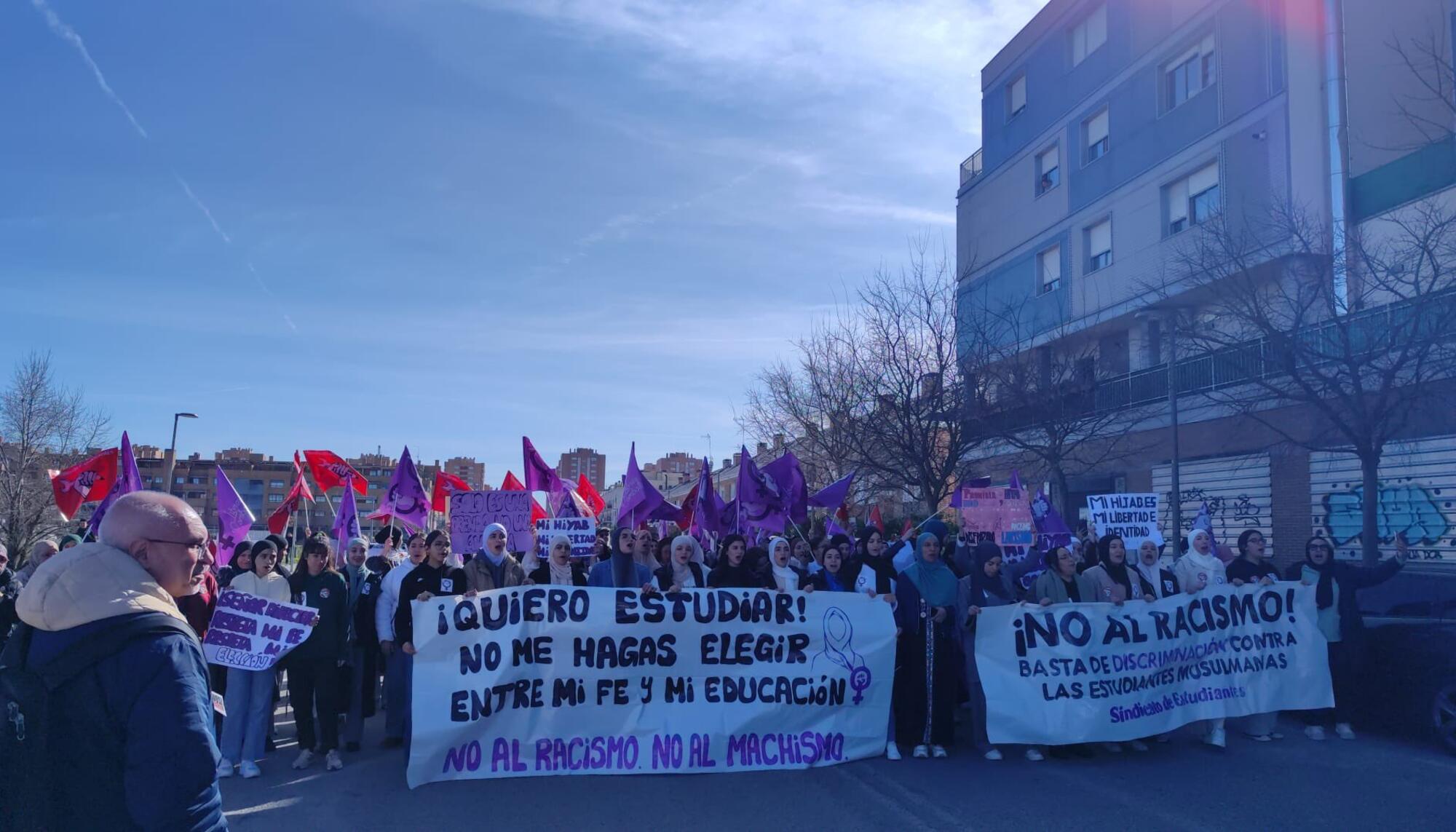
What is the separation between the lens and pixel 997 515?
12445mm

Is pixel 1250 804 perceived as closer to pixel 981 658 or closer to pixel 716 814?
pixel 981 658

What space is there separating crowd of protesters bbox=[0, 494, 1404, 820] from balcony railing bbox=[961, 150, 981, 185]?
25703 mm

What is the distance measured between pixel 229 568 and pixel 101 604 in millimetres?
8211

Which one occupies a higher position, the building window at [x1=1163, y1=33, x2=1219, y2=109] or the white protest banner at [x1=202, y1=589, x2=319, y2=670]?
the building window at [x1=1163, y1=33, x2=1219, y2=109]

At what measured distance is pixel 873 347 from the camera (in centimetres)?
2041

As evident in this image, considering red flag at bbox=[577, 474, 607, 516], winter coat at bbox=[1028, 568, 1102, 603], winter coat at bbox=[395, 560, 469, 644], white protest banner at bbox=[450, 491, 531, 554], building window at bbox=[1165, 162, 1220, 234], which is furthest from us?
building window at bbox=[1165, 162, 1220, 234]

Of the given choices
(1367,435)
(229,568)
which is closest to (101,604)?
(229,568)

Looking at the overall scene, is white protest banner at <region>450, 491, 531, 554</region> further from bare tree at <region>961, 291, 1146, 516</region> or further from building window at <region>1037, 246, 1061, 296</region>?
building window at <region>1037, 246, 1061, 296</region>

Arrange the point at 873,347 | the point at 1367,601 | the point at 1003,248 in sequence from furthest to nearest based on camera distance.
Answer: the point at 1003,248 < the point at 873,347 < the point at 1367,601

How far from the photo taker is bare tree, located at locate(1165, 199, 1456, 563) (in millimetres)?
12242

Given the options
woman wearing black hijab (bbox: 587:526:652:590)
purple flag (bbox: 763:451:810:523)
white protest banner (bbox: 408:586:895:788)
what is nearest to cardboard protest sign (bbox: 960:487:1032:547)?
purple flag (bbox: 763:451:810:523)

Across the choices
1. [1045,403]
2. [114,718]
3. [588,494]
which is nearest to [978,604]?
[114,718]

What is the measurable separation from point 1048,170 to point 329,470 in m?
22.3

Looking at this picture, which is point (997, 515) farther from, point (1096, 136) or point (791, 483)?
point (1096, 136)
